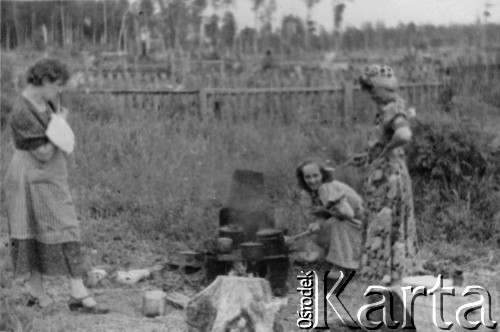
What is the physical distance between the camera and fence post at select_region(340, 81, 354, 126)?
1273 centimetres

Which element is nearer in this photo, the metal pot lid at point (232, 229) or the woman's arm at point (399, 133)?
the woman's arm at point (399, 133)

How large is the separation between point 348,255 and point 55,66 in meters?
2.90

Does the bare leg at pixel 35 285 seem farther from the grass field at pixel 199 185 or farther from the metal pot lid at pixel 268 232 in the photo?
the metal pot lid at pixel 268 232

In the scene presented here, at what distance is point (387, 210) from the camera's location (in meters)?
6.35

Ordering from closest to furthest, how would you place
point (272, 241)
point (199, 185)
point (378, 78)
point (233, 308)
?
point (233, 308)
point (378, 78)
point (272, 241)
point (199, 185)

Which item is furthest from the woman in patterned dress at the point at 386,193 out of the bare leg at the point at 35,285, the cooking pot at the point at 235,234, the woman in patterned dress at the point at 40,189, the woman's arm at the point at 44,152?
the bare leg at the point at 35,285

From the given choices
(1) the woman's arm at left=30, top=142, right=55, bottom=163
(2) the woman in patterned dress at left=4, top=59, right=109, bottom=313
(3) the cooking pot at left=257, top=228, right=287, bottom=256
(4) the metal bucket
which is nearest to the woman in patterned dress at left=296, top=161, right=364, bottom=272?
(3) the cooking pot at left=257, top=228, right=287, bottom=256

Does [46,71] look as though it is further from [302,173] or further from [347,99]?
[347,99]

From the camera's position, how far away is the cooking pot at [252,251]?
670 centimetres

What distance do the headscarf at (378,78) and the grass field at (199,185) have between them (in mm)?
1828

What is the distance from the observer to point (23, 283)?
695 centimetres

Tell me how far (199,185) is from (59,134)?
3338 mm

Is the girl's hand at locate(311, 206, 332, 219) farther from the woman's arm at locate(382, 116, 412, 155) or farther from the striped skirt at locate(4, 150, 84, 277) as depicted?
the striped skirt at locate(4, 150, 84, 277)

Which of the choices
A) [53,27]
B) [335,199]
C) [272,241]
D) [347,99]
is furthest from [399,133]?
→ [347,99]
